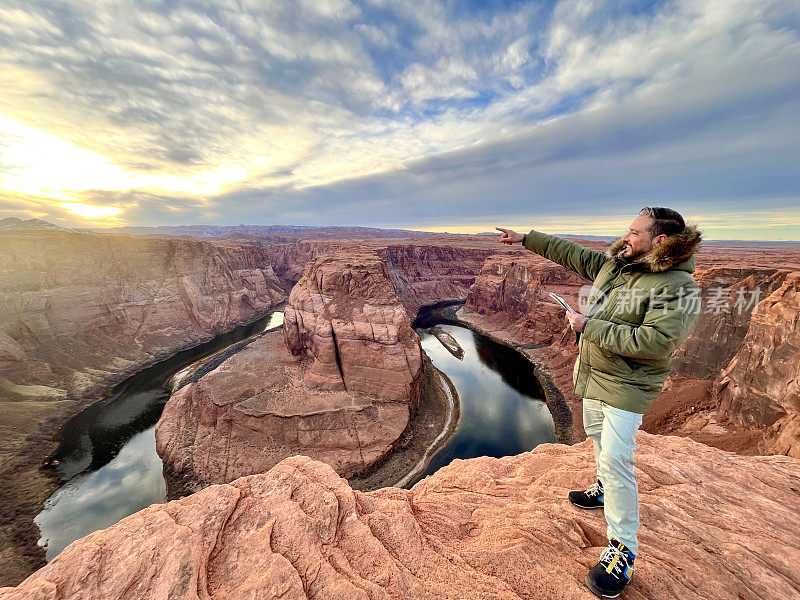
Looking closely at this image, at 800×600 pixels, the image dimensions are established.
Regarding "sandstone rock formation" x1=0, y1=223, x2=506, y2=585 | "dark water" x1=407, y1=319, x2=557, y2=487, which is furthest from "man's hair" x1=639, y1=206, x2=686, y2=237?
"sandstone rock formation" x1=0, y1=223, x2=506, y2=585

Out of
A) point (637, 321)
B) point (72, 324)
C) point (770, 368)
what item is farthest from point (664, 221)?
point (72, 324)

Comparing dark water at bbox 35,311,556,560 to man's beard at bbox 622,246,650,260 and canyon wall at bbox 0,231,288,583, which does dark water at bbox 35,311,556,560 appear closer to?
canyon wall at bbox 0,231,288,583

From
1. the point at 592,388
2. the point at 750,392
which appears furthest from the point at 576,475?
the point at 750,392

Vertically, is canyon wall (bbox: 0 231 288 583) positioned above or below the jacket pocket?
below

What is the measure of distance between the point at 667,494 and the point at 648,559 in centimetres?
186

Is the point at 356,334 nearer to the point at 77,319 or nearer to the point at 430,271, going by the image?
the point at 77,319

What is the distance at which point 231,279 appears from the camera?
2372 inches

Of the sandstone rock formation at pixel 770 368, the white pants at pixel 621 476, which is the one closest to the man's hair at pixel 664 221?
the white pants at pixel 621 476

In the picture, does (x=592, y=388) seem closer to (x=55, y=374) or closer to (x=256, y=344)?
(x=256, y=344)

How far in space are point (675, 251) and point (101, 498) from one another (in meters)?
30.6

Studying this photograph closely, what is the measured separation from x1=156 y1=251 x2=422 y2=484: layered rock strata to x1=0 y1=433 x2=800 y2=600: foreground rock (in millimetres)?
17423

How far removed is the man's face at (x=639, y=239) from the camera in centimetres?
266

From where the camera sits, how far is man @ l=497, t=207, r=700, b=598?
242 centimetres

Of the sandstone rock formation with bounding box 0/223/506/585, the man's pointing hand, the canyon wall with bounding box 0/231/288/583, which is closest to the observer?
the man's pointing hand
